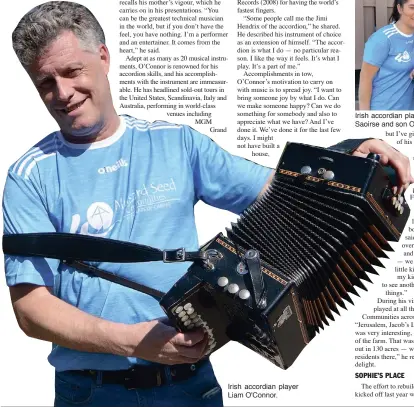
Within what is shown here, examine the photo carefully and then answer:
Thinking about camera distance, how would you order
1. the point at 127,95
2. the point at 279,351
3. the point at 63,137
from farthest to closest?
the point at 127,95
the point at 63,137
the point at 279,351

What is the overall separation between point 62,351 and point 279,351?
1.52 ft

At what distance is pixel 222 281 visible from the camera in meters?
1.34

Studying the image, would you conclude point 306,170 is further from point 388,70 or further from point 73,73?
point 388,70

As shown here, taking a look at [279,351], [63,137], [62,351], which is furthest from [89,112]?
[279,351]

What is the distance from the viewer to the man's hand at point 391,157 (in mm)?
1467

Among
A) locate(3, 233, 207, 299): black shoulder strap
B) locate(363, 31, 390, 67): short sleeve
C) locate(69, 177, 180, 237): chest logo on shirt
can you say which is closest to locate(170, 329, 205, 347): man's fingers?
locate(3, 233, 207, 299): black shoulder strap

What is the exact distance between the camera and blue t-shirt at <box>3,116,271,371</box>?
151 cm

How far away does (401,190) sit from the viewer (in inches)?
58.2

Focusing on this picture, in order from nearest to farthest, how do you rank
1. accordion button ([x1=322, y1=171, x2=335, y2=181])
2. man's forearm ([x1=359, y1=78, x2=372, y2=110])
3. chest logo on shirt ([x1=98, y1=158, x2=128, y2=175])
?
1. accordion button ([x1=322, y1=171, x2=335, y2=181])
2. chest logo on shirt ([x1=98, y1=158, x2=128, y2=175])
3. man's forearm ([x1=359, y1=78, x2=372, y2=110])

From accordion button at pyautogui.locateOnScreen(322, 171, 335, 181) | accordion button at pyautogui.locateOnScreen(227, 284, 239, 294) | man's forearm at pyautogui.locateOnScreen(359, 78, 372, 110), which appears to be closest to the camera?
accordion button at pyautogui.locateOnScreen(227, 284, 239, 294)

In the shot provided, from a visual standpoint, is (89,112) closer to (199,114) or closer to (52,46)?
(52,46)

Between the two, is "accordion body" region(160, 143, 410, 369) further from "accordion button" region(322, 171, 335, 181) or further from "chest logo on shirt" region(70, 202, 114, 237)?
"chest logo on shirt" region(70, 202, 114, 237)

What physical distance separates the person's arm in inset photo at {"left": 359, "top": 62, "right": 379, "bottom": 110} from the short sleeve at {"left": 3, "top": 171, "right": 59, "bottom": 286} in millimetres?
1305

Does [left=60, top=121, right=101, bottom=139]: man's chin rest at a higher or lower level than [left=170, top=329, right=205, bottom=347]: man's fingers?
higher
